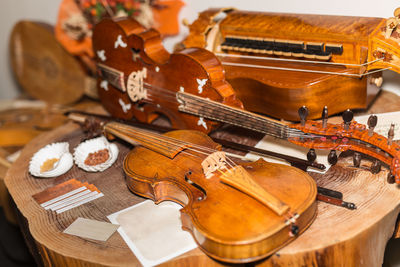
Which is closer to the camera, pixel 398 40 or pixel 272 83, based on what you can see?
pixel 398 40

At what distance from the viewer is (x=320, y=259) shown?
1155mm

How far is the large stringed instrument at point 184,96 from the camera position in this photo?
1.27m

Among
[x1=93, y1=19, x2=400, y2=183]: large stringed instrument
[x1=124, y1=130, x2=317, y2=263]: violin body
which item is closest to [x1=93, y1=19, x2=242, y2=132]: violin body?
[x1=93, y1=19, x2=400, y2=183]: large stringed instrument

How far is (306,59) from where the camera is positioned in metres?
1.64

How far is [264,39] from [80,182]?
94 cm

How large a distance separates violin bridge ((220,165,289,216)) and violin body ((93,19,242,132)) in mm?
384

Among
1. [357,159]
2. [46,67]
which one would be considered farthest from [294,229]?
[46,67]

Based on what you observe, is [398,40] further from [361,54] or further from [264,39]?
[264,39]

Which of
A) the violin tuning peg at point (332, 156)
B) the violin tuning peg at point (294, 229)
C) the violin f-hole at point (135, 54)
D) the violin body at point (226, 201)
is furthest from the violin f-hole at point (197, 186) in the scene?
the violin f-hole at point (135, 54)

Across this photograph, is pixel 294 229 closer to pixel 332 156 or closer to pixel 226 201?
pixel 226 201

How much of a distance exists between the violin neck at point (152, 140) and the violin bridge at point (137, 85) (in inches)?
7.2

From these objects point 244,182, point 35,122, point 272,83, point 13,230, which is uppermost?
point 272,83

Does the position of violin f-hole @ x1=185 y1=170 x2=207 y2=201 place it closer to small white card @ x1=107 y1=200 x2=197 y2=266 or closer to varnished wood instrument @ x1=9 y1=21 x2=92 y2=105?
small white card @ x1=107 y1=200 x2=197 y2=266

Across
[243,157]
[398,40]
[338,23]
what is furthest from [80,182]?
[398,40]
